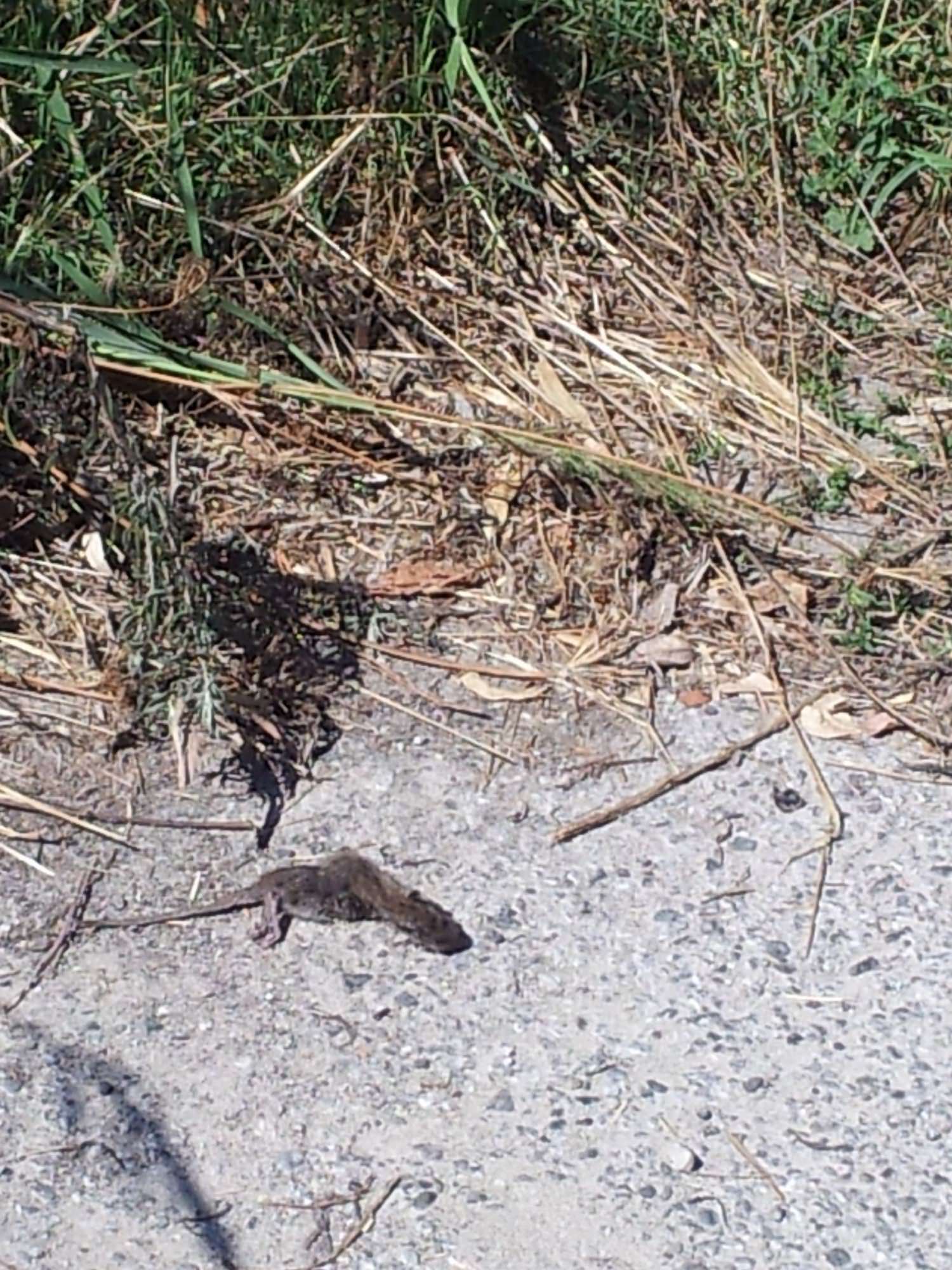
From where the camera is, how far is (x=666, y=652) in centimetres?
377

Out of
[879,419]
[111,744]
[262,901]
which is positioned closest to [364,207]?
[879,419]

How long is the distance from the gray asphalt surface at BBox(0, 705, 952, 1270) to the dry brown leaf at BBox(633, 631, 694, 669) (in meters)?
0.20

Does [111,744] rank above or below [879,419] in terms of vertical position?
below

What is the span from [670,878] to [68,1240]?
120 centimetres

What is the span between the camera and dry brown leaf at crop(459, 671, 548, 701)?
368cm

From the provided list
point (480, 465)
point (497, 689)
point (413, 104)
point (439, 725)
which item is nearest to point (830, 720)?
point (497, 689)

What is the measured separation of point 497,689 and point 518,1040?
857 millimetres

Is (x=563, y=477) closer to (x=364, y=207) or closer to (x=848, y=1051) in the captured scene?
(x=364, y=207)

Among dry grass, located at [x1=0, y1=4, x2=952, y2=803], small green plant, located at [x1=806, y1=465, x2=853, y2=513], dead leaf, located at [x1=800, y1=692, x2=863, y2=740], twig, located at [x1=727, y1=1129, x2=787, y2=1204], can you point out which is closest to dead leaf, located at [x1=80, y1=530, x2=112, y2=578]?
dry grass, located at [x1=0, y1=4, x2=952, y2=803]

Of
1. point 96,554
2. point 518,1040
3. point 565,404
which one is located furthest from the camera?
point 565,404

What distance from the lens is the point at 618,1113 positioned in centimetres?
291

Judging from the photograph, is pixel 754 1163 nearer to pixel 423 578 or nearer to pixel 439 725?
pixel 439 725

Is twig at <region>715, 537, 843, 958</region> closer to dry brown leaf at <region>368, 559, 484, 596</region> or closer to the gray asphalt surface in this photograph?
the gray asphalt surface

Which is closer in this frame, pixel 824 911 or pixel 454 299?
pixel 824 911
